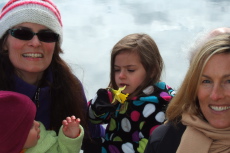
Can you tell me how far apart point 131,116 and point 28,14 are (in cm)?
104

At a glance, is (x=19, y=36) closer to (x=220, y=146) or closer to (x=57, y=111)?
(x=57, y=111)

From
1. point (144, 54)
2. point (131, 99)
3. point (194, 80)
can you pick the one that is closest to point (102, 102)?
point (131, 99)

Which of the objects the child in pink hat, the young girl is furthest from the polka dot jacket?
the child in pink hat

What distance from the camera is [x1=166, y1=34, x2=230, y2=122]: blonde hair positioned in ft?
5.57

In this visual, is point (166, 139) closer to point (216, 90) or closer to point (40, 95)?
point (216, 90)

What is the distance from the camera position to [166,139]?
6.04 feet

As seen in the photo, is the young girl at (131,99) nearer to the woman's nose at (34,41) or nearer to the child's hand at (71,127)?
the child's hand at (71,127)

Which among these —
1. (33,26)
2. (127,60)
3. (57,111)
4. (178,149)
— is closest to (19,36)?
(33,26)

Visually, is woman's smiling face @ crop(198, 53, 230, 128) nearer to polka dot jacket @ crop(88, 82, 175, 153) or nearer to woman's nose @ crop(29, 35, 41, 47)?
polka dot jacket @ crop(88, 82, 175, 153)

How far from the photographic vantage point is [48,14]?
2.21 m

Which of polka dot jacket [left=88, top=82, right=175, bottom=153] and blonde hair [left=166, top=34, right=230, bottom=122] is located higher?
blonde hair [left=166, top=34, right=230, bottom=122]

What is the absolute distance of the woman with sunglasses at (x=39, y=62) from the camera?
2.17 metres

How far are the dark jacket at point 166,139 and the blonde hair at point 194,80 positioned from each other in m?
0.07

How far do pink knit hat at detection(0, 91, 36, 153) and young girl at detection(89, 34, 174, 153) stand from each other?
67 centimetres
